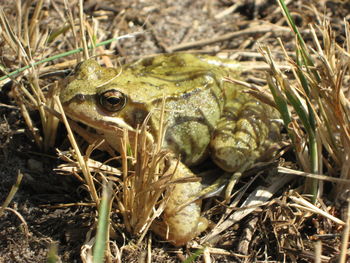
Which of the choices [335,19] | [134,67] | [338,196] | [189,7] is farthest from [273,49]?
[338,196]

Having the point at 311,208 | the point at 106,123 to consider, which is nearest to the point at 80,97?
the point at 106,123

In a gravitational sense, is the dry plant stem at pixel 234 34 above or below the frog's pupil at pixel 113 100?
above

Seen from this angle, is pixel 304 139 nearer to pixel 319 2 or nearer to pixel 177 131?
pixel 177 131

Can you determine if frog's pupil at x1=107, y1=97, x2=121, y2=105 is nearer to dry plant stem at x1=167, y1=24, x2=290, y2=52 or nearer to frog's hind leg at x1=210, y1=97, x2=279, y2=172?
frog's hind leg at x1=210, y1=97, x2=279, y2=172

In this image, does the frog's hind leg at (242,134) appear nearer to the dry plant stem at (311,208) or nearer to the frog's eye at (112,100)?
the dry plant stem at (311,208)

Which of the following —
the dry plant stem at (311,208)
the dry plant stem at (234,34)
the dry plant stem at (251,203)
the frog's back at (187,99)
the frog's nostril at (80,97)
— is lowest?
the dry plant stem at (251,203)

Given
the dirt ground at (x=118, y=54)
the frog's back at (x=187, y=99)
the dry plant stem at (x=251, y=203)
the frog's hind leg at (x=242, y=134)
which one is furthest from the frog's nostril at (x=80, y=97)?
the dry plant stem at (x=251, y=203)

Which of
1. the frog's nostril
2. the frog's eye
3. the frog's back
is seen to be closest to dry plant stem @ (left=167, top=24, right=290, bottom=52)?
the frog's back
